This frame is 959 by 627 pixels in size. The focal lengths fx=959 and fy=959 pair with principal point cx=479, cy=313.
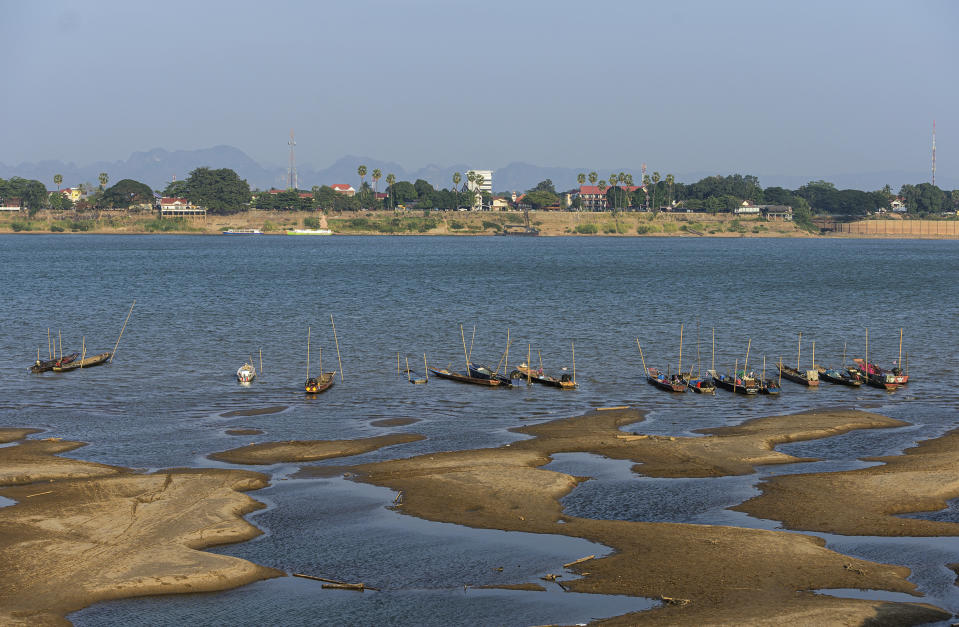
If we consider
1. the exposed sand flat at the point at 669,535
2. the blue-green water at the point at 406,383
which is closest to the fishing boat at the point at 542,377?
the blue-green water at the point at 406,383

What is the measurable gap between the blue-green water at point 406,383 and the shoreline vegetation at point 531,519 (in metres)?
1.34

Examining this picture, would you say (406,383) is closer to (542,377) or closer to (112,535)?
(542,377)

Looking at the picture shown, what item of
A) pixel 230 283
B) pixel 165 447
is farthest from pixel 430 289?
pixel 165 447

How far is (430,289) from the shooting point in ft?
442

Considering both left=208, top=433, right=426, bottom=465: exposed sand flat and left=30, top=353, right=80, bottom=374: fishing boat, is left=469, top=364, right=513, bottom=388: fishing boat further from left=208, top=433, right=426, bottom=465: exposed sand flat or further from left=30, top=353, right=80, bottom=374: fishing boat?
left=30, top=353, right=80, bottom=374: fishing boat

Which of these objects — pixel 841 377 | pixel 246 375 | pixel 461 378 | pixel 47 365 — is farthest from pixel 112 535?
pixel 841 377

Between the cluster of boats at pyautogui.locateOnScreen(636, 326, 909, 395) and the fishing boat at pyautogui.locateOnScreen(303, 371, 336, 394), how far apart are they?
71.3 feet

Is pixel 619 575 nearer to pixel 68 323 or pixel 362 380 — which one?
pixel 362 380

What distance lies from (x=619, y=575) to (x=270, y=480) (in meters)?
17.2

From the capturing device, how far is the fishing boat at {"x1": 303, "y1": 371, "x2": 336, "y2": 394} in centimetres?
6127

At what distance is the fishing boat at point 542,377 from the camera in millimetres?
63781

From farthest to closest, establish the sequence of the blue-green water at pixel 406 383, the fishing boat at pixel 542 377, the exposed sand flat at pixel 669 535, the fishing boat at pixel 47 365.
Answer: the fishing boat at pixel 47 365, the fishing boat at pixel 542 377, the blue-green water at pixel 406 383, the exposed sand flat at pixel 669 535

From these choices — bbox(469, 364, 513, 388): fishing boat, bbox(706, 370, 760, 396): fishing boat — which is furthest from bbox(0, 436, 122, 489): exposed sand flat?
bbox(706, 370, 760, 396): fishing boat

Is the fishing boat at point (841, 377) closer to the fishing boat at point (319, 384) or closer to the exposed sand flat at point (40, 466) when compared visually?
the fishing boat at point (319, 384)
